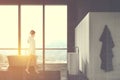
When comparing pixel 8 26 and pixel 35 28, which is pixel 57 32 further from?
pixel 8 26

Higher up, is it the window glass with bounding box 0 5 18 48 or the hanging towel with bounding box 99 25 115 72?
the window glass with bounding box 0 5 18 48

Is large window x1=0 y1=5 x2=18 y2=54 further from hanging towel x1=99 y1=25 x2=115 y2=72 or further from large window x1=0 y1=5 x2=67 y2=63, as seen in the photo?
hanging towel x1=99 y1=25 x2=115 y2=72

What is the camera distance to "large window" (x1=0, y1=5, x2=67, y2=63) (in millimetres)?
17516

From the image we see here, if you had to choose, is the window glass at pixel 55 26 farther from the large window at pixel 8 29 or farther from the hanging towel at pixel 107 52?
the hanging towel at pixel 107 52

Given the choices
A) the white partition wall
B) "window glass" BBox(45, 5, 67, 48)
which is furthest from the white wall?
"window glass" BBox(45, 5, 67, 48)

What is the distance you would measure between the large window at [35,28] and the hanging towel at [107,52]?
7.31m

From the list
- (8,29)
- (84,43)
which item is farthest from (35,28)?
(84,43)

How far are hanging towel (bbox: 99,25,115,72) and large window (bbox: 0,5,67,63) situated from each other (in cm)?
731

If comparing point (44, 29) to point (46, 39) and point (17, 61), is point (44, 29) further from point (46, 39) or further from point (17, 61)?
point (17, 61)

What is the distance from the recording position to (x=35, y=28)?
17.7m

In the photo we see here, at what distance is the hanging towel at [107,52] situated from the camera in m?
10.3

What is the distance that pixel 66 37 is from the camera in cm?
1762

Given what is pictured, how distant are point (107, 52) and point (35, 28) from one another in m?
7.82

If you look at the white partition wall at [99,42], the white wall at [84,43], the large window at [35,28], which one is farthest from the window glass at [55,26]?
the white partition wall at [99,42]
